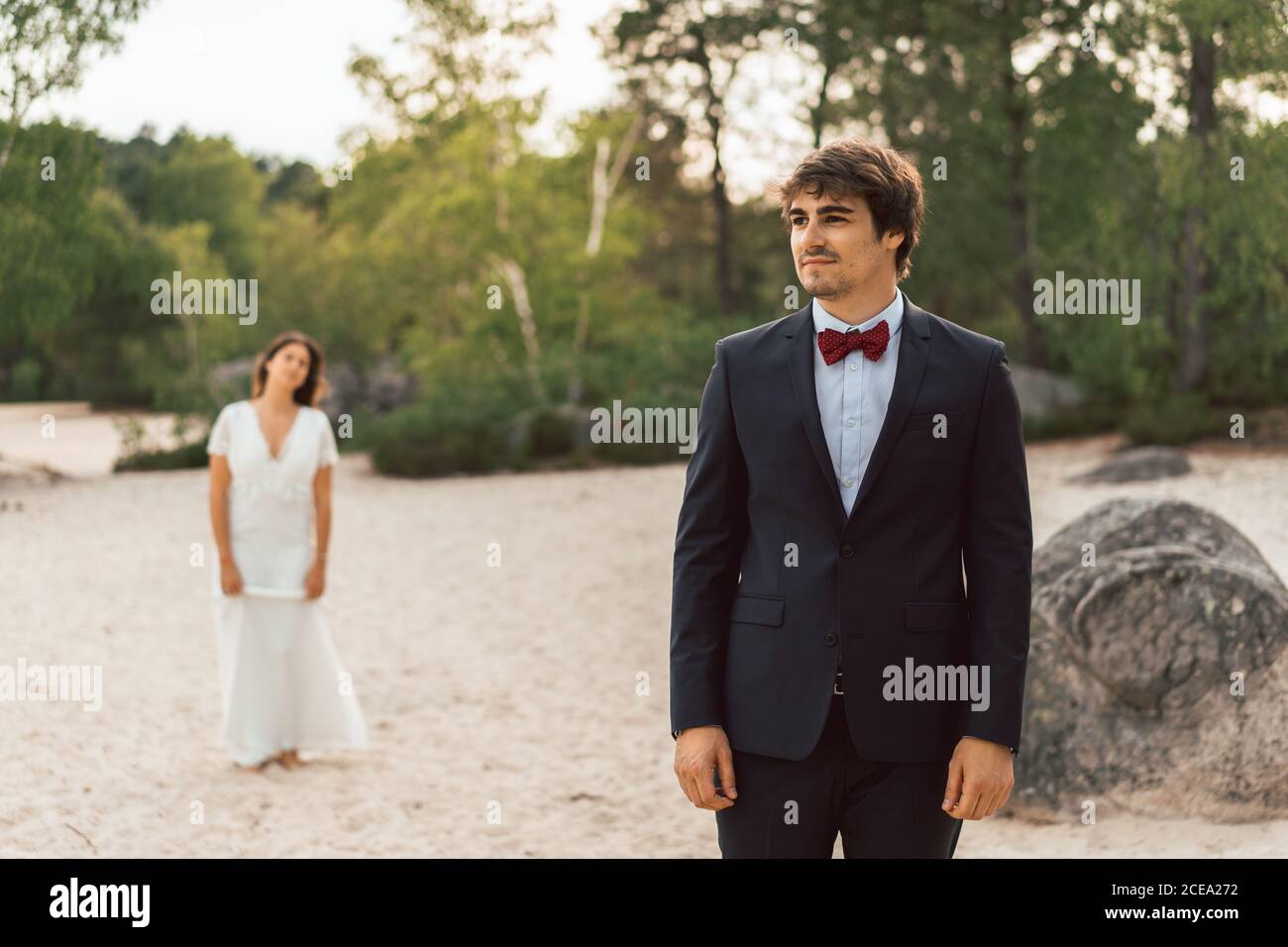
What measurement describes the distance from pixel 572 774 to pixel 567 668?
97.8 inches

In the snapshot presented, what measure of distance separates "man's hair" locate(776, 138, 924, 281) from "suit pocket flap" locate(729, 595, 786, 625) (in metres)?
0.73

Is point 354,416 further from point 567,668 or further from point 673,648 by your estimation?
point 673,648

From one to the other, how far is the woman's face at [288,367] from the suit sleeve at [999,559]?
4939 mm

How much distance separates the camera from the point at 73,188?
750 inches

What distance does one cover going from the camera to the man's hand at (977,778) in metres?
2.41

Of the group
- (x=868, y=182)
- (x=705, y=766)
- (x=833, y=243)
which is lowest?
(x=705, y=766)

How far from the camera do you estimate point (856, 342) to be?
255 centimetres

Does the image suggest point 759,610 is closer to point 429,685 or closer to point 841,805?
point 841,805

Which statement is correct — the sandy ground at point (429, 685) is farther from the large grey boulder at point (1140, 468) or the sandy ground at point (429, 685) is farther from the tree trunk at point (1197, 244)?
the tree trunk at point (1197, 244)

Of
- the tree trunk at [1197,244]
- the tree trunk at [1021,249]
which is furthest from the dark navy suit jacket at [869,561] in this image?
the tree trunk at [1021,249]

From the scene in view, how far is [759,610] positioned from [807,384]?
46 centimetres

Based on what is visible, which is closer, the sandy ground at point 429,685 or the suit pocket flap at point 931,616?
the suit pocket flap at point 931,616

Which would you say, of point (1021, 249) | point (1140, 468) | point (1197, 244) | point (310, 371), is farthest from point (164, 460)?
point (310, 371)

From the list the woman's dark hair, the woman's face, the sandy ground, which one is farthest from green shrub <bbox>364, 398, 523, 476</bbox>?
A: the woman's face
